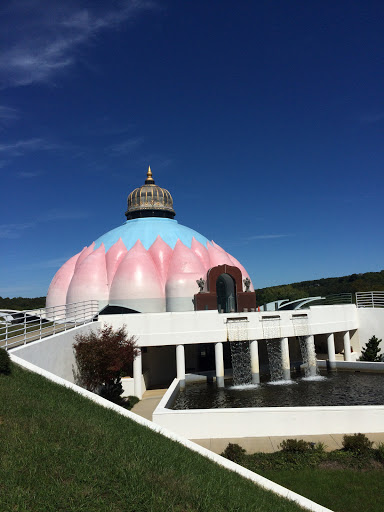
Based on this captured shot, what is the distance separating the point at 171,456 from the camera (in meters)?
8.12

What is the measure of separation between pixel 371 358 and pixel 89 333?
68.5 feet

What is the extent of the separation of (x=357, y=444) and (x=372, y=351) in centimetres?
1741

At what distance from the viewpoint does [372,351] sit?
28.0 meters

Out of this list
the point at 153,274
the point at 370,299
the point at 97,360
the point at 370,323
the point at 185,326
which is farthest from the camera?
the point at 370,299

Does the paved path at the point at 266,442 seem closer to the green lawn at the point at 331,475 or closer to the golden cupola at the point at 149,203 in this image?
the green lawn at the point at 331,475

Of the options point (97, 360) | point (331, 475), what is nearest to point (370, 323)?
point (331, 475)

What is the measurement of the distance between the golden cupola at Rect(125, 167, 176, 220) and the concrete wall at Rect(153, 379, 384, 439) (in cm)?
2492

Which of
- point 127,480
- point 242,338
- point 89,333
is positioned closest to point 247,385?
point 242,338

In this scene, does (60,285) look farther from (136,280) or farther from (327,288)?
(327,288)

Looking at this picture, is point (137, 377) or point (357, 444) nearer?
point (357, 444)

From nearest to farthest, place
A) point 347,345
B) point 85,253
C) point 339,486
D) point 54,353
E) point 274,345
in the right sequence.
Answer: point 339,486 < point 54,353 < point 274,345 < point 347,345 < point 85,253

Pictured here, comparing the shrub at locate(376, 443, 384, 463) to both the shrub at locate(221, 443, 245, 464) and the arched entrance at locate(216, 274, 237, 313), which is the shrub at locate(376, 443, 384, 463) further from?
the arched entrance at locate(216, 274, 237, 313)

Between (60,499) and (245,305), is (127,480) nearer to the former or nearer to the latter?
(60,499)

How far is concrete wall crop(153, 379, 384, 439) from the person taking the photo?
14.7m
